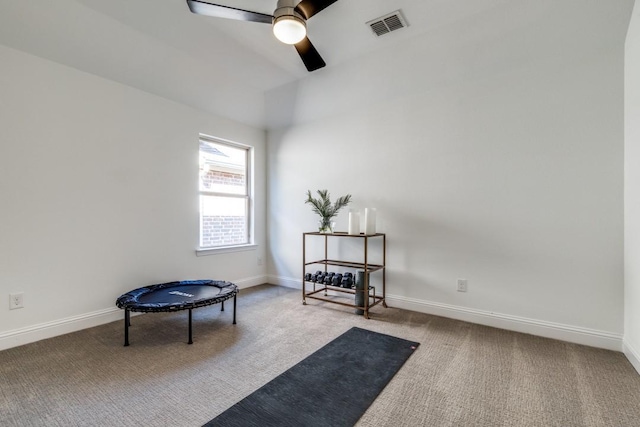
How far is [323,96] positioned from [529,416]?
11.7 ft

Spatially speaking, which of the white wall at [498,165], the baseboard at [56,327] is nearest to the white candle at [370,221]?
the white wall at [498,165]

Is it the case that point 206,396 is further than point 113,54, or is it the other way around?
point 113,54

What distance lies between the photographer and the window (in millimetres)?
3947

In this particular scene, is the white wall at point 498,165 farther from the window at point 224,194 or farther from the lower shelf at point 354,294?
the window at point 224,194

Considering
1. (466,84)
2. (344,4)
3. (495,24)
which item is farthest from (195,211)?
(495,24)

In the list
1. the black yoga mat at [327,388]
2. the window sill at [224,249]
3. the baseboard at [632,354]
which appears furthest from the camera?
the window sill at [224,249]

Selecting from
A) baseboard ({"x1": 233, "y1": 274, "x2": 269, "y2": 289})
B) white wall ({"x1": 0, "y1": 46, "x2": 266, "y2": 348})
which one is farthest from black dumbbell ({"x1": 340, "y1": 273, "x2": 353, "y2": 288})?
white wall ({"x1": 0, "y1": 46, "x2": 266, "y2": 348})

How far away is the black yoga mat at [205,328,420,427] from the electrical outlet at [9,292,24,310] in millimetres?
2152

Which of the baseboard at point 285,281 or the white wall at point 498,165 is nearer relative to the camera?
the white wall at point 498,165

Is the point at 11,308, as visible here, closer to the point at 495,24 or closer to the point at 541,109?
the point at 495,24

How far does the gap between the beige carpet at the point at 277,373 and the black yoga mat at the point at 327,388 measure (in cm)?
8

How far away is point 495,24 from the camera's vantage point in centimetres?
246

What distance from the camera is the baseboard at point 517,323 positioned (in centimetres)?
240

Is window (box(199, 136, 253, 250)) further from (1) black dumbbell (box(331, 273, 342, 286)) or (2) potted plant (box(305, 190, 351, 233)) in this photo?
(1) black dumbbell (box(331, 273, 342, 286))
